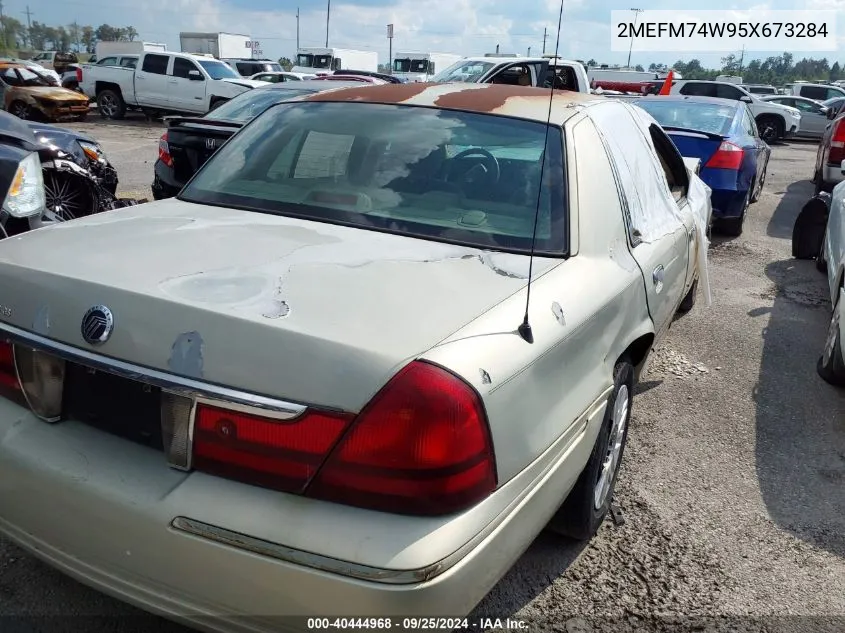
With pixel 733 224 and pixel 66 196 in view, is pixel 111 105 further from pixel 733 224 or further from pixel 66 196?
pixel 733 224

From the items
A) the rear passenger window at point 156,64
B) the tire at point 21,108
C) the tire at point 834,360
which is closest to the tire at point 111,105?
the rear passenger window at point 156,64

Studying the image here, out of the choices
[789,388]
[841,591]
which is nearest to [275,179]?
[841,591]

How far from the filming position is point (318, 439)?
5.59 ft

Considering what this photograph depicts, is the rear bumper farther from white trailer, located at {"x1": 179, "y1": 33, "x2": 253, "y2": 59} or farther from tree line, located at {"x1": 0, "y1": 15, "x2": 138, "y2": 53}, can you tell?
tree line, located at {"x1": 0, "y1": 15, "x2": 138, "y2": 53}

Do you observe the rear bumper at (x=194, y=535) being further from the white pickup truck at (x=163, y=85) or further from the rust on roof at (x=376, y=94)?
the white pickup truck at (x=163, y=85)

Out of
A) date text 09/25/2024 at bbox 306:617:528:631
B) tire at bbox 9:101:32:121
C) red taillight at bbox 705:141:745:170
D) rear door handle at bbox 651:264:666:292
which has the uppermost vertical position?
red taillight at bbox 705:141:745:170

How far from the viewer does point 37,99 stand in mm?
18422

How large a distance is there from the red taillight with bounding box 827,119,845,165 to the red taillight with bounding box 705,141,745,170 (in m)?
2.67

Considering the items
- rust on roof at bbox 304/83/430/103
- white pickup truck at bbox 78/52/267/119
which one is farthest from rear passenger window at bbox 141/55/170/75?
rust on roof at bbox 304/83/430/103

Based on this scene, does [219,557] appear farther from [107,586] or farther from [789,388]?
[789,388]

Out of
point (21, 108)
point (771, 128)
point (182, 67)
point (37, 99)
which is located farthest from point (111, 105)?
point (771, 128)

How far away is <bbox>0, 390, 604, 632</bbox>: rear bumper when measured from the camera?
1.66 meters

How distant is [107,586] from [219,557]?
42cm

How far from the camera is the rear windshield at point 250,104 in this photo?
7422 millimetres
